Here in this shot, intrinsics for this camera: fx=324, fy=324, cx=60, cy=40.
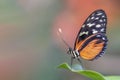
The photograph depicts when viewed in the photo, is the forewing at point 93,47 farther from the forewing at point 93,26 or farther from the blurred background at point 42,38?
the blurred background at point 42,38

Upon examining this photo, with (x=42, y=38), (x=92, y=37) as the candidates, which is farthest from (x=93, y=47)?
(x=42, y=38)

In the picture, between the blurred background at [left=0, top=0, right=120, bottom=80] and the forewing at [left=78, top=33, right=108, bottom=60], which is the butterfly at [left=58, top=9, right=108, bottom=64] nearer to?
the forewing at [left=78, top=33, right=108, bottom=60]

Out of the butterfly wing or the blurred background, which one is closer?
the butterfly wing

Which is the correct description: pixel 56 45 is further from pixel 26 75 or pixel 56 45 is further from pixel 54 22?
pixel 26 75

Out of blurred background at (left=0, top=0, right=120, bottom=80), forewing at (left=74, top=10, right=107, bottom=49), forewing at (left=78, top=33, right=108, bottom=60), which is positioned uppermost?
blurred background at (left=0, top=0, right=120, bottom=80)

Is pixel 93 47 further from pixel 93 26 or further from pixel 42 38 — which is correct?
pixel 42 38

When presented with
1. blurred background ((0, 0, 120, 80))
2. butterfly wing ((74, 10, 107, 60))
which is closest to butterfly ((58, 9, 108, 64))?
butterfly wing ((74, 10, 107, 60))

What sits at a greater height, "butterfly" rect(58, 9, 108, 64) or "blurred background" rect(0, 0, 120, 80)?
"blurred background" rect(0, 0, 120, 80)

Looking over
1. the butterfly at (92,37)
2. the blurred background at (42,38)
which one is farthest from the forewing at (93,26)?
the blurred background at (42,38)
